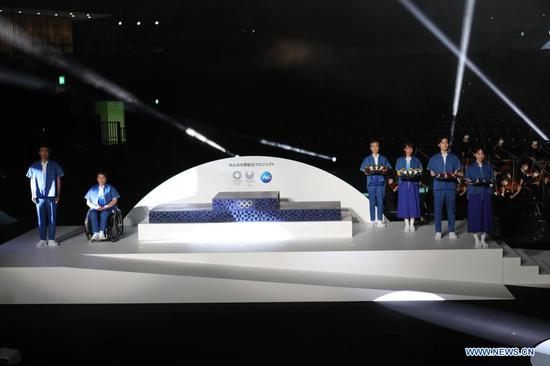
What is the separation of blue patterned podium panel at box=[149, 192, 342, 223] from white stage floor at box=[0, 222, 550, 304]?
22.1 inches

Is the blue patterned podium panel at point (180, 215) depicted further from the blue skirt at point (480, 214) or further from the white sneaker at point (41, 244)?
the blue skirt at point (480, 214)

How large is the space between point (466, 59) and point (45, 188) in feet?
36.2

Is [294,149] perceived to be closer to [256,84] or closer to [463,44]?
[256,84]

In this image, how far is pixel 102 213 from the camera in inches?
294

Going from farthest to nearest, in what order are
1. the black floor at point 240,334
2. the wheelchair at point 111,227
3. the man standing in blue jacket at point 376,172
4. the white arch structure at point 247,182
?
the white arch structure at point 247,182 < the man standing in blue jacket at point 376,172 < the wheelchair at point 111,227 < the black floor at point 240,334

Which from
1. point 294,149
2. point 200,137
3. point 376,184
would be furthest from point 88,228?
point 200,137

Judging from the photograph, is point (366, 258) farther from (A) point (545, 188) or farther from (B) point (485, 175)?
(A) point (545, 188)

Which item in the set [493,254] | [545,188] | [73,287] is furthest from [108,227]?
[545,188]

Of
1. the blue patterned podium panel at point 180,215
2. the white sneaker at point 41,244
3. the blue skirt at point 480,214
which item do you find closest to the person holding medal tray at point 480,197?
the blue skirt at point 480,214

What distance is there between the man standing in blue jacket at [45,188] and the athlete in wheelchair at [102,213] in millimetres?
355

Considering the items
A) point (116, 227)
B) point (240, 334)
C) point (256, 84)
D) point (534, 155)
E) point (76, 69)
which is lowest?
point (240, 334)

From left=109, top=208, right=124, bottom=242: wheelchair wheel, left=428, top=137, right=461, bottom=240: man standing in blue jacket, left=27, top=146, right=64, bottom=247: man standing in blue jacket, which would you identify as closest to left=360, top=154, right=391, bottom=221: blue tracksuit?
left=428, top=137, right=461, bottom=240: man standing in blue jacket

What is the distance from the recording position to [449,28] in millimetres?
13703

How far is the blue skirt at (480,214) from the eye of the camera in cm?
686
